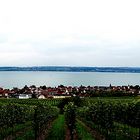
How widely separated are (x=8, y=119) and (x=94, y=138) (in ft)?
37.3

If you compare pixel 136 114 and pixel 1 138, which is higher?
pixel 136 114

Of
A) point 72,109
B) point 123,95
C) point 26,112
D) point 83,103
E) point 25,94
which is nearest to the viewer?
point 72,109

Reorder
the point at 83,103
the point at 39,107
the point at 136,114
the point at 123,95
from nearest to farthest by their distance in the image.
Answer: the point at 136,114 → the point at 39,107 → the point at 83,103 → the point at 123,95

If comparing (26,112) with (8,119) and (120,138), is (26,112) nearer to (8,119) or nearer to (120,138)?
(8,119)

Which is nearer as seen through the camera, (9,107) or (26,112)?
(9,107)

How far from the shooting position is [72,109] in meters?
42.8

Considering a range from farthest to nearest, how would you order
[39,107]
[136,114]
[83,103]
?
[83,103] → [39,107] → [136,114]

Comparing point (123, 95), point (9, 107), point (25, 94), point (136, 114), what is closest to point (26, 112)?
point (9, 107)

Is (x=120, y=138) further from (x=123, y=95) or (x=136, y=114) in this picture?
(x=123, y=95)

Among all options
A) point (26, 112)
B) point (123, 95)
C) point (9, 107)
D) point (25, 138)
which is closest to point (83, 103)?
point (123, 95)

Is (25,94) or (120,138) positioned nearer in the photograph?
(120,138)

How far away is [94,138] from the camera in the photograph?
42094 millimetres

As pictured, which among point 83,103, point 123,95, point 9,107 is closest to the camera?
point 9,107

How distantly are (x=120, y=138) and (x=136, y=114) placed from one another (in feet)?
13.6
